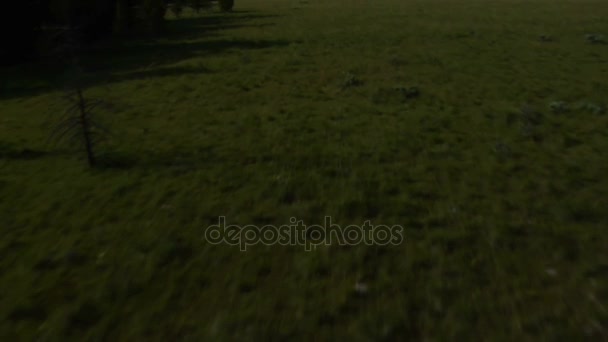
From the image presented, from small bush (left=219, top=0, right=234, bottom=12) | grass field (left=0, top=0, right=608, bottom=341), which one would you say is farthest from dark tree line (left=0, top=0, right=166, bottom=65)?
small bush (left=219, top=0, right=234, bottom=12)

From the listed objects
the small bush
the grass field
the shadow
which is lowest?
the grass field

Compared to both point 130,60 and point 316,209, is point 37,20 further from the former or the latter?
point 316,209

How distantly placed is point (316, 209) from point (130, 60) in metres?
19.3

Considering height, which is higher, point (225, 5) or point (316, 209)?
point (225, 5)

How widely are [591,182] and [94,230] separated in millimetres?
8683

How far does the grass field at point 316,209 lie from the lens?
188 inches

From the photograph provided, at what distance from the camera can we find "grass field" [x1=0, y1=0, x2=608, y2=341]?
4.77m

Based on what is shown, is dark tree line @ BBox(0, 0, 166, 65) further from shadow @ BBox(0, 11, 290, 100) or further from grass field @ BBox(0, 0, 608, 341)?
grass field @ BBox(0, 0, 608, 341)

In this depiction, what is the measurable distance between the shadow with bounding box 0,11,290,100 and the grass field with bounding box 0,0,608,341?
2053 millimetres

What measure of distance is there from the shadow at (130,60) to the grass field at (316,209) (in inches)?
80.8

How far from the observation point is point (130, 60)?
2253 cm

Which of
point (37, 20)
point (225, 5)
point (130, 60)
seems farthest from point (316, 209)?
point (225, 5)

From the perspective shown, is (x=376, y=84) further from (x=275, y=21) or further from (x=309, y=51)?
(x=275, y=21)

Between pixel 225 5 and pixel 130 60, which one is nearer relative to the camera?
pixel 130 60
